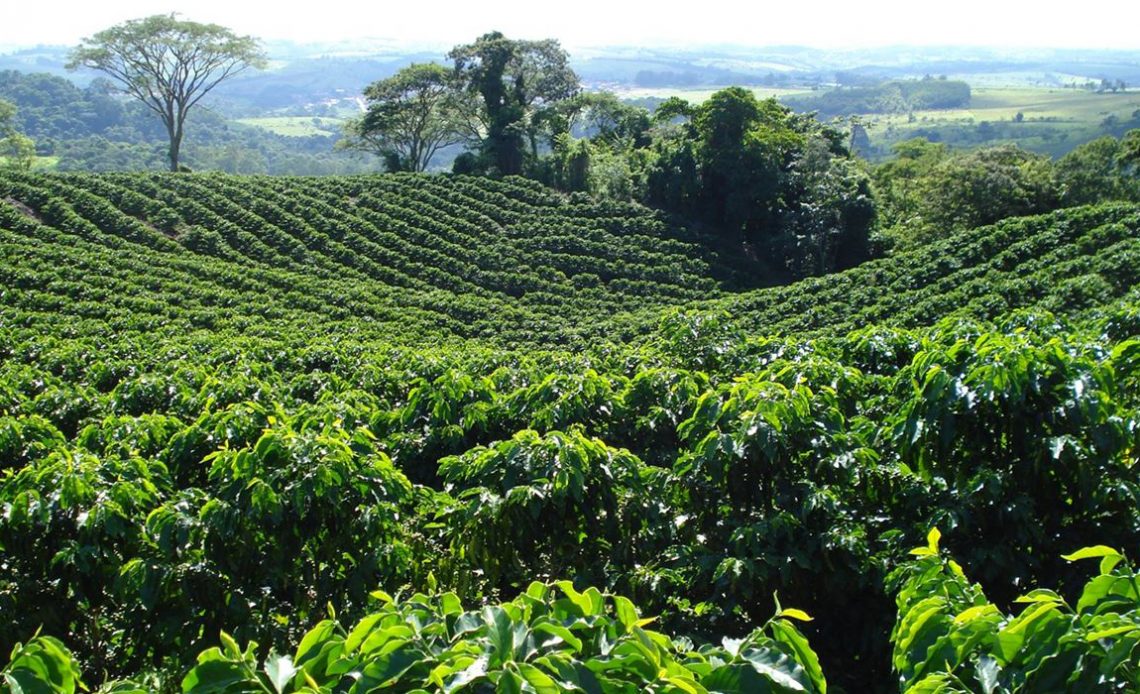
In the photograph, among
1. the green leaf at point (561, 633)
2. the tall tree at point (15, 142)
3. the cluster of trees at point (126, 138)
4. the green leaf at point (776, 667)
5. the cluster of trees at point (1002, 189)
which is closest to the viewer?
the green leaf at point (776, 667)

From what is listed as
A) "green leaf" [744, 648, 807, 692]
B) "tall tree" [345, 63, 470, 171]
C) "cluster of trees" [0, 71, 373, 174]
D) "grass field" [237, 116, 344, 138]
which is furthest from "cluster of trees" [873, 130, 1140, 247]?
"grass field" [237, 116, 344, 138]

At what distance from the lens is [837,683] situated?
4.52 meters

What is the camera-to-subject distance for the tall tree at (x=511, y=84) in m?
45.2

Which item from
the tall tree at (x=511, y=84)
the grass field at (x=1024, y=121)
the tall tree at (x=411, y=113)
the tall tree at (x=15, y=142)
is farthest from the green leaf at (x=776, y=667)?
the grass field at (x=1024, y=121)

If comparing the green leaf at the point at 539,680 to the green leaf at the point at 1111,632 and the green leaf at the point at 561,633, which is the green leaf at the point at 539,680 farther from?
the green leaf at the point at 1111,632

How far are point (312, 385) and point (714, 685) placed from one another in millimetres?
9498

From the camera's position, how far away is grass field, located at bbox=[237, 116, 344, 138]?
15788 centimetres

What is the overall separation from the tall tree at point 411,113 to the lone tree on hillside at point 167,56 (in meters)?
7.17

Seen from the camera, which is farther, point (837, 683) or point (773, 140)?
point (773, 140)

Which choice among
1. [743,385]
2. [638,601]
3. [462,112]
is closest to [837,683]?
[638,601]

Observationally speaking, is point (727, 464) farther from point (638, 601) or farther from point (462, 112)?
point (462, 112)

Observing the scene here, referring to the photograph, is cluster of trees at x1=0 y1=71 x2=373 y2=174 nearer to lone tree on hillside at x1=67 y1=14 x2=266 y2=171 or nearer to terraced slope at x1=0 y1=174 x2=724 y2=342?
lone tree on hillside at x1=67 y1=14 x2=266 y2=171

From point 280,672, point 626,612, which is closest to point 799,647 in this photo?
point 626,612

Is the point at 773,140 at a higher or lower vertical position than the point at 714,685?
higher
